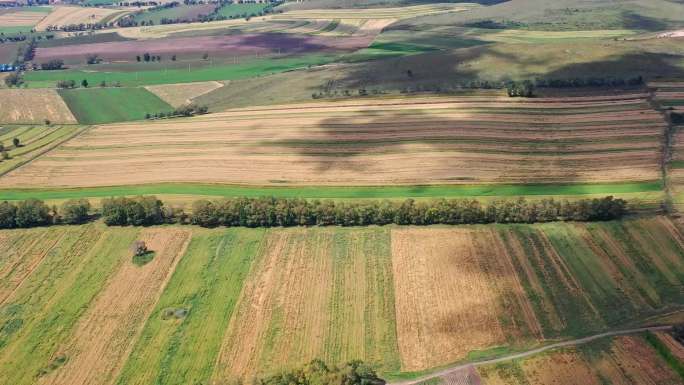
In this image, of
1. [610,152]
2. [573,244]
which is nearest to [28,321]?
[573,244]

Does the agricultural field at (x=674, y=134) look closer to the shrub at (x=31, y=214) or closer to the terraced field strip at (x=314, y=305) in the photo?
the terraced field strip at (x=314, y=305)

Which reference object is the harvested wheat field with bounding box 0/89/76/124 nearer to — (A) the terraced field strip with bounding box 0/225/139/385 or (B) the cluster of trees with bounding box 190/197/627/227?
(A) the terraced field strip with bounding box 0/225/139/385

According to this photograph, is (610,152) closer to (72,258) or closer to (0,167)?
(72,258)

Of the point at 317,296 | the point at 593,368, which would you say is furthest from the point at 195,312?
the point at 593,368

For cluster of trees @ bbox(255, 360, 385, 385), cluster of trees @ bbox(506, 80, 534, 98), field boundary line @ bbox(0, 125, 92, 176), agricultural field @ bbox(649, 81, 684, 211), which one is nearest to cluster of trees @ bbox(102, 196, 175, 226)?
field boundary line @ bbox(0, 125, 92, 176)

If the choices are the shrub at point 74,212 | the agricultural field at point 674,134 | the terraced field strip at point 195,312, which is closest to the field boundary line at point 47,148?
the shrub at point 74,212

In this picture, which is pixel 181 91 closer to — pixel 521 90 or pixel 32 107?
pixel 32 107
